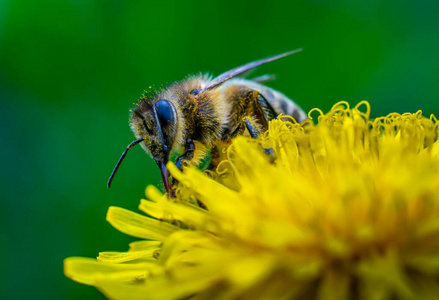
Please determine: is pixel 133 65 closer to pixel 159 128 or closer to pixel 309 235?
pixel 159 128

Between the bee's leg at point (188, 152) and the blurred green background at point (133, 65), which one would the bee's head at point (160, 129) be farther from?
the blurred green background at point (133, 65)

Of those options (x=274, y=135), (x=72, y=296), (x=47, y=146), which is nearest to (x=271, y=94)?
(x=274, y=135)

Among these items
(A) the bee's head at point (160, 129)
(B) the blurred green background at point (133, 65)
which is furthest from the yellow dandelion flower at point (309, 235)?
(B) the blurred green background at point (133, 65)

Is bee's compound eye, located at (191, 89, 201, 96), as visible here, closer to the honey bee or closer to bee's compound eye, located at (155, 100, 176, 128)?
the honey bee

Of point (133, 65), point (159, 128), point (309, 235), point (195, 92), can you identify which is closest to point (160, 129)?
point (159, 128)

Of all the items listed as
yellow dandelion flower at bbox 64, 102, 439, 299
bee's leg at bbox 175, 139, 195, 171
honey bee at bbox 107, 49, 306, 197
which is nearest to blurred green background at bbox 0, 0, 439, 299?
honey bee at bbox 107, 49, 306, 197
